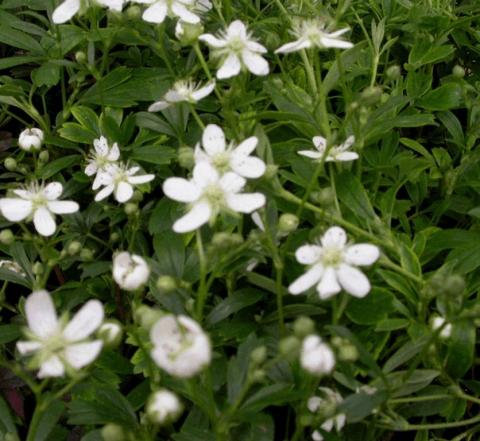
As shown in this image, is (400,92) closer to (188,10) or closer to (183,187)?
(188,10)

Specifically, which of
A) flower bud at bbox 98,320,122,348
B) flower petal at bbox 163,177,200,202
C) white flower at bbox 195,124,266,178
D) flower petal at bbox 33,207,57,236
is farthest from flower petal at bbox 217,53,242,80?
flower bud at bbox 98,320,122,348

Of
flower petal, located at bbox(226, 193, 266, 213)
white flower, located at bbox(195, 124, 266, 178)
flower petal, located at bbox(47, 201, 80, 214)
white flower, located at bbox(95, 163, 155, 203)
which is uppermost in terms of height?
white flower, located at bbox(195, 124, 266, 178)

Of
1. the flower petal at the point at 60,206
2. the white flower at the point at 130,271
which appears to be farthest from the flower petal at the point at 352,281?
the flower petal at the point at 60,206

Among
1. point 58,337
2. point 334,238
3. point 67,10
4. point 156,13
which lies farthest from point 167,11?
point 58,337

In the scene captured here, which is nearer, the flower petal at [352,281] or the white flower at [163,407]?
the white flower at [163,407]

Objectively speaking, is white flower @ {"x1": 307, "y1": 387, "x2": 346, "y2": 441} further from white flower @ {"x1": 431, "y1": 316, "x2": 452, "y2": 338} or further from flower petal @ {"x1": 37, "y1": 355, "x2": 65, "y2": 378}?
flower petal @ {"x1": 37, "y1": 355, "x2": 65, "y2": 378}

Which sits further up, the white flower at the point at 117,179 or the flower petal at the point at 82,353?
the flower petal at the point at 82,353

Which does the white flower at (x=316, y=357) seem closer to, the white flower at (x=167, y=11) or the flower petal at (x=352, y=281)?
the flower petal at (x=352, y=281)
